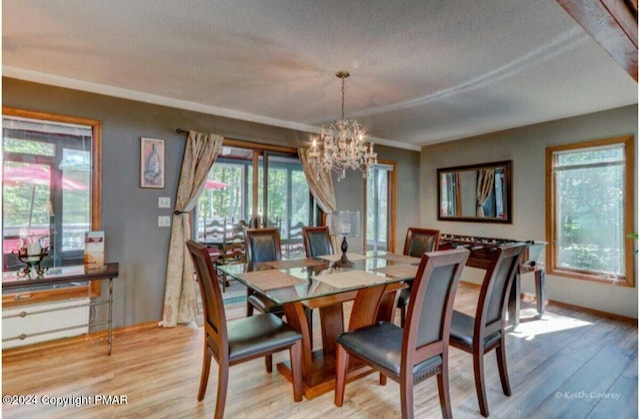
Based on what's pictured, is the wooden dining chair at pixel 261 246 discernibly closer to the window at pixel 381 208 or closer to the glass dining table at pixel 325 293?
the glass dining table at pixel 325 293

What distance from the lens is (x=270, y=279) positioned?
2.33 meters

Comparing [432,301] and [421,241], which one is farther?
[421,241]

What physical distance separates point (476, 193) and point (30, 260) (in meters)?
5.36

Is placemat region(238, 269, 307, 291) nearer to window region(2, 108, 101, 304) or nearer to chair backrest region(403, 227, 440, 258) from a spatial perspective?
chair backrest region(403, 227, 440, 258)

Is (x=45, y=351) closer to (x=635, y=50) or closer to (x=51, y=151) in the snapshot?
(x=51, y=151)

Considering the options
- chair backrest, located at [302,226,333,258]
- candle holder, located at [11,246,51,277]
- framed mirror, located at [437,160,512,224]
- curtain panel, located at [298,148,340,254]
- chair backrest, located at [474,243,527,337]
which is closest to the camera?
chair backrest, located at [474,243,527,337]

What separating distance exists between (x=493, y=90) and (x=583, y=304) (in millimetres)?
2825

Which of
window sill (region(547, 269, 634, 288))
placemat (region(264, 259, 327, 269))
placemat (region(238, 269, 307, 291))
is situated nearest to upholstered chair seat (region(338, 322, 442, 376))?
placemat (region(238, 269, 307, 291))

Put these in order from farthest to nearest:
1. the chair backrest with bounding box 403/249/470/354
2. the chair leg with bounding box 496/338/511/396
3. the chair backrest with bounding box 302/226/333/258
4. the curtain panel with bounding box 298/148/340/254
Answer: the curtain panel with bounding box 298/148/340/254 → the chair backrest with bounding box 302/226/333/258 → the chair leg with bounding box 496/338/511/396 → the chair backrest with bounding box 403/249/470/354

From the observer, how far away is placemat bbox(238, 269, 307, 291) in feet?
7.16

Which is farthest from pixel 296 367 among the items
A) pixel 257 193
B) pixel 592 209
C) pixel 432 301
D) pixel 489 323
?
pixel 592 209

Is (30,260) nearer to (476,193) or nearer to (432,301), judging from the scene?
(432,301)

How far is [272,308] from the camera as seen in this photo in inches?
108

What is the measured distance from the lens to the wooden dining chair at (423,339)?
1759 millimetres
